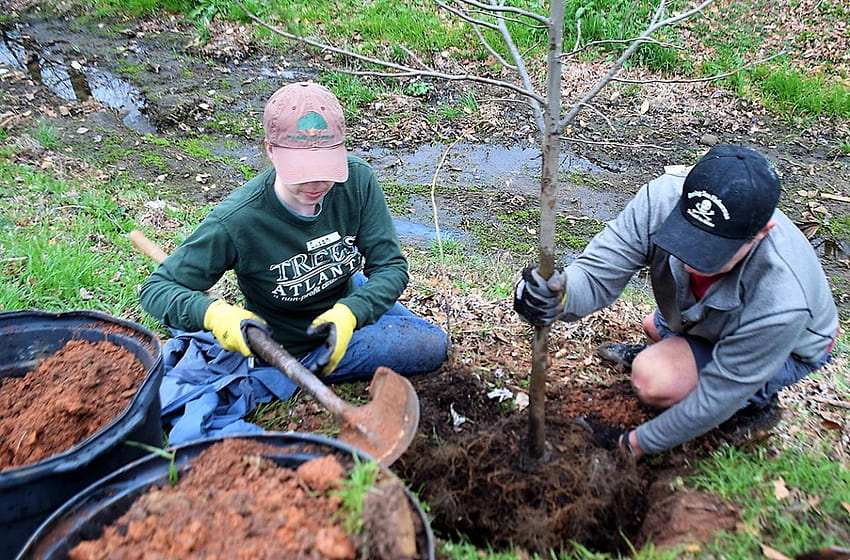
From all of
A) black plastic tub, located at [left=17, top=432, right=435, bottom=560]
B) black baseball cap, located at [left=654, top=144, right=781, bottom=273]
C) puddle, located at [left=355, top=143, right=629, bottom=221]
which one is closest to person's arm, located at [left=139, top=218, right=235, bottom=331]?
black plastic tub, located at [left=17, top=432, right=435, bottom=560]

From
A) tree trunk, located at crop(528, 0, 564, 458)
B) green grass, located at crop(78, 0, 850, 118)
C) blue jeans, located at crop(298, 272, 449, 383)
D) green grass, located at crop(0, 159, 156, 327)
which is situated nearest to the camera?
tree trunk, located at crop(528, 0, 564, 458)

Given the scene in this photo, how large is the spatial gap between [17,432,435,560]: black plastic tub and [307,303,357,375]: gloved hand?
2.52 feet

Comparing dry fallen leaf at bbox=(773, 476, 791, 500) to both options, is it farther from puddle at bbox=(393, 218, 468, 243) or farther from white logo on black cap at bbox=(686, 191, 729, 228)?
puddle at bbox=(393, 218, 468, 243)

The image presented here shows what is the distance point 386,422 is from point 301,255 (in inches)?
34.3

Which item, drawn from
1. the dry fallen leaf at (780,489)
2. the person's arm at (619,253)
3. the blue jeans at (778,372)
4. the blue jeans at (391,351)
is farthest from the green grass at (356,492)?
the blue jeans at (778,372)

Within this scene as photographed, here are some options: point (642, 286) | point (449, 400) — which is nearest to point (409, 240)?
point (642, 286)

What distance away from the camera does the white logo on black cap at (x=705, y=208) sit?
2.09 meters

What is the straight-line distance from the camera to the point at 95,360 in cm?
220

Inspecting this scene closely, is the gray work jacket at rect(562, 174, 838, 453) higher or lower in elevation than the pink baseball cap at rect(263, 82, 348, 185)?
lower

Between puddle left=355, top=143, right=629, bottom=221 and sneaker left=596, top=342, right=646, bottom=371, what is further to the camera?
puddle left=355, top=143, right=629, bottom=221

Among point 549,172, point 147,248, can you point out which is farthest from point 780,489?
point 147,248

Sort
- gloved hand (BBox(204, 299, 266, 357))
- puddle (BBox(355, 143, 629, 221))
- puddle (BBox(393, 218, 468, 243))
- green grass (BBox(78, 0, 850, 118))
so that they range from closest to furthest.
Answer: gloved hand (BBox(204, 299, 266, 357)) < puddle (BBox(393, 218, 468, 243)) < puddle (BBox(355, 143, 629, 221)) < green grass (BBox(78, 0, 850, 118))

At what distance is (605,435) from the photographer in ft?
9.01

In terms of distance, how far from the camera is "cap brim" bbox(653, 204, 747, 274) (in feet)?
7.00
